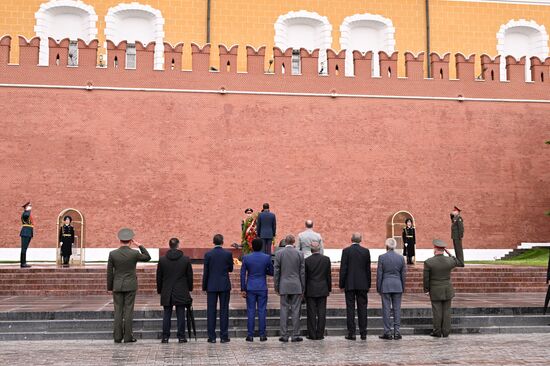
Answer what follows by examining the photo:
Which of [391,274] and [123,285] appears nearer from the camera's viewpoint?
[123,285]

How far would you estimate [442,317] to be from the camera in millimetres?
8852

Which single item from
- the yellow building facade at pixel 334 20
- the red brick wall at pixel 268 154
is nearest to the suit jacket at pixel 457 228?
the red brick wall at pixel 268 154

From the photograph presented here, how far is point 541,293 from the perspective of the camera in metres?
13.1

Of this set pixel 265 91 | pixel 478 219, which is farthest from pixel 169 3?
pixel 478 219

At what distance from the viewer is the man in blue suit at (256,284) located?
8523mm

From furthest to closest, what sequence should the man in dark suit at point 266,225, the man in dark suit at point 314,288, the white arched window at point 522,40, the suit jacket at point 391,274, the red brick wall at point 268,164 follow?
the white arched window at point 522,40, the red brick wall at point 268,164, the man in dark suit at point 266,225, the suit jacket at point 391,274, the man in dark suit at point 314,288

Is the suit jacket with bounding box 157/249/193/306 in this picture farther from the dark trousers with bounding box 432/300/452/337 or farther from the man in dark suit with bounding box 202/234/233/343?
the dark trousers with bounding box 432/300/452/337

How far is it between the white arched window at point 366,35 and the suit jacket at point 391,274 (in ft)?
47.0

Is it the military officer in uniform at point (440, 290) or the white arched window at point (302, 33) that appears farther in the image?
the white arched window at point (302, 33)

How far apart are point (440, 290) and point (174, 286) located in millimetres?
3232

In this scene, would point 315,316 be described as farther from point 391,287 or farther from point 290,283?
point 391,287

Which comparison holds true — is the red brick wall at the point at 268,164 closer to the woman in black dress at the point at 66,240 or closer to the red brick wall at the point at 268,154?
the red brick wall at the point at 268,154

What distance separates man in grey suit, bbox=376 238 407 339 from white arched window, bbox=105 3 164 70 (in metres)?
14.0

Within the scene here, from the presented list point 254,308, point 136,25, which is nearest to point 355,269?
point 254,308
